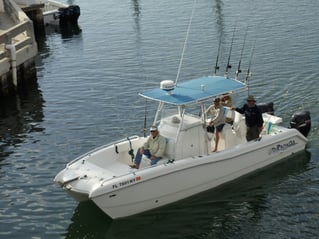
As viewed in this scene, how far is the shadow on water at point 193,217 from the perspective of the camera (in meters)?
14.2

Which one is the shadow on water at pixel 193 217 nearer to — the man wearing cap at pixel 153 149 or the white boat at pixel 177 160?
the white boat at pixel 177 160

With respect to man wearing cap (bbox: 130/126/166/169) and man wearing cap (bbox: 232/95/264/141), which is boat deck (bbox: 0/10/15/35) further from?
man wearing cap (bbox: 232/95/264/141)

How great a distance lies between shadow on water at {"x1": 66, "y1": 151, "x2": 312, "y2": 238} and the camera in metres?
14.2

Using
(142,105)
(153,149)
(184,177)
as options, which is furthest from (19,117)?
(184,177)

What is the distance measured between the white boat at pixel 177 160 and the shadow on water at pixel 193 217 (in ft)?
0.77

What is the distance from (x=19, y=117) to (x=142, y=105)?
4920 mm

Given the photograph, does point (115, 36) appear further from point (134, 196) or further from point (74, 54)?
point (134, 196)

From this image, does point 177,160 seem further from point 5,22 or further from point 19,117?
point 5,22

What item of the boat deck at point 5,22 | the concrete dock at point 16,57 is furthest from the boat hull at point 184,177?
the boat deck at point 5,22

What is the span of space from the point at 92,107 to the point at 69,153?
4.69 metres

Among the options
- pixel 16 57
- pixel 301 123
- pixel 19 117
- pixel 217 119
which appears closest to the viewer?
pixel 217 119

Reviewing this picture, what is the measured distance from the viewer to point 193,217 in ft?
48.5

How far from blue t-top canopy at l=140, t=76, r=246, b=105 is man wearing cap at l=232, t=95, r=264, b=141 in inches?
20.9

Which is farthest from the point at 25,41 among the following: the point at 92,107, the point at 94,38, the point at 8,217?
the point at 8,217
